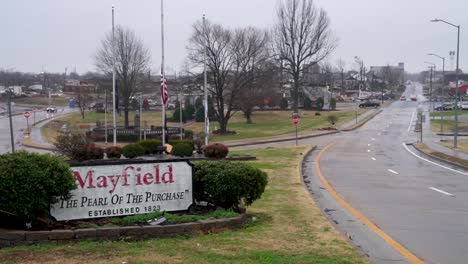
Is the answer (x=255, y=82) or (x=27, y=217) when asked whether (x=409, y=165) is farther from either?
(x=255, y=82)

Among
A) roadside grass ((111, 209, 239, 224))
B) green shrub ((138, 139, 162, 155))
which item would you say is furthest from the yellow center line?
green shrub ((138, 139, 162, 155))

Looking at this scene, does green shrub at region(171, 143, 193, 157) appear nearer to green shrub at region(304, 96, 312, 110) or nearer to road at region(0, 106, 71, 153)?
road at region(0, 106, 71, 153)

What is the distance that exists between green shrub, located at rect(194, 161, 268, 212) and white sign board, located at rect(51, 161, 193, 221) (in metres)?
0.27

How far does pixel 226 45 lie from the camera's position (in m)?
65.2

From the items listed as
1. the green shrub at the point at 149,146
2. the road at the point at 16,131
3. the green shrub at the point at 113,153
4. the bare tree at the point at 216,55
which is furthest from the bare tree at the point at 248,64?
the green shrub at the point at 113,153

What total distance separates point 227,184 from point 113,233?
8.14 ft

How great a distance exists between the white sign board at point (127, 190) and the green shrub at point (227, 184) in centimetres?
27

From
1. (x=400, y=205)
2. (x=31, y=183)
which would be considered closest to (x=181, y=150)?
(x=400, y=205)

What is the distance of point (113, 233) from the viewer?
7855mm

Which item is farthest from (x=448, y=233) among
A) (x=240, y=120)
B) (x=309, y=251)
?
(x=240, y=120)

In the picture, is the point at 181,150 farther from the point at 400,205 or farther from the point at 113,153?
the point at 400,205

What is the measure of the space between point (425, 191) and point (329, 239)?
31.6 ft

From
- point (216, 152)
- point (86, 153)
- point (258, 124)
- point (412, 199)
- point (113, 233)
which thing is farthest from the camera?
point (258, 124)

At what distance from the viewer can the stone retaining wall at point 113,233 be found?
24.5 feet
